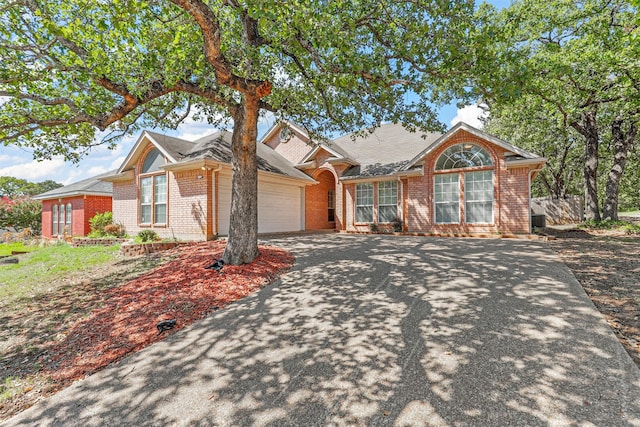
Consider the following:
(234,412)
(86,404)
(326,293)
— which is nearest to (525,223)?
(326,293)

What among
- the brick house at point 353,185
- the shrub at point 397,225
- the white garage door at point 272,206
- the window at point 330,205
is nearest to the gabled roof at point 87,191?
the brick house at point 353,185

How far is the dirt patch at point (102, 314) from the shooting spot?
3.51 m

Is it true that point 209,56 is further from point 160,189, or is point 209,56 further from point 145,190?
point 145,190

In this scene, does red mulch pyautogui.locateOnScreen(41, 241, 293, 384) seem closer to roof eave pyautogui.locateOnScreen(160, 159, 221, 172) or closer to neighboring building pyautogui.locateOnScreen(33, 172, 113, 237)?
roof eave pyautogui.locateOnScreen(160, 159, 221, 172)

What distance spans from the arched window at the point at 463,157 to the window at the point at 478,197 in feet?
1.50

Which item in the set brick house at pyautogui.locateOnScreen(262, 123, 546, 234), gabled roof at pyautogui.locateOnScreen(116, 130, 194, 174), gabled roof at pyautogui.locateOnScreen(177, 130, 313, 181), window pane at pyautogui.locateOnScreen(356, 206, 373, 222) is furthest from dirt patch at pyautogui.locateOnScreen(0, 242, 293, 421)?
window pane at pyautogui.locateOnScreen(356, 206, 373, 222)

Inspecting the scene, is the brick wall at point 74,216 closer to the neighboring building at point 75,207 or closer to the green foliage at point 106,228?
the neighboring building at point 75,207

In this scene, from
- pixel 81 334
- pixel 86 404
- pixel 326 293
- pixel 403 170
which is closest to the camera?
pixel 86 404

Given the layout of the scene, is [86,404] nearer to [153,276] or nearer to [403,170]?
[153,276]

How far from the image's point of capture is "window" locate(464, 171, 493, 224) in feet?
41.5

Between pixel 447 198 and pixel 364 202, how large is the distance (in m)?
4.17

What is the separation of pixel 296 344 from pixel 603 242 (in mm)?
12160

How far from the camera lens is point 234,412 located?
255 cm

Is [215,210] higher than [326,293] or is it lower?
higher
